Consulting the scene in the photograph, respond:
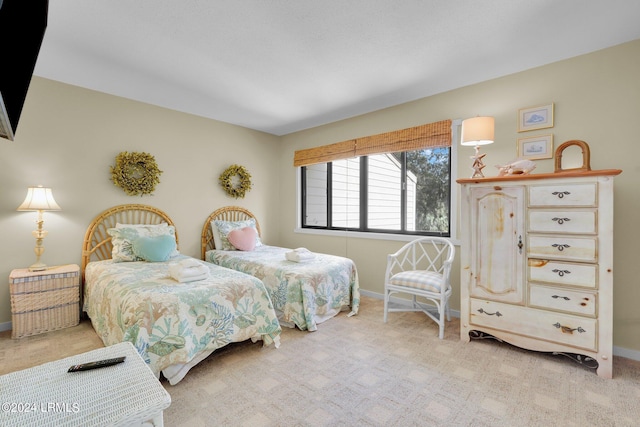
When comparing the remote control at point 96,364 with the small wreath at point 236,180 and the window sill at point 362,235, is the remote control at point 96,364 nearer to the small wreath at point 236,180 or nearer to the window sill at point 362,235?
the window sill at point 362,235

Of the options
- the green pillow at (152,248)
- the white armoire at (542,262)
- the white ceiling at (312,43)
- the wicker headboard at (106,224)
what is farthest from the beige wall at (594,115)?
the wicker headboard at (106,224)

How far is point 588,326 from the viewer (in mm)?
2080

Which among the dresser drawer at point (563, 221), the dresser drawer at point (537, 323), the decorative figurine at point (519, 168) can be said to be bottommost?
the dresser drawer at point (537, 323)

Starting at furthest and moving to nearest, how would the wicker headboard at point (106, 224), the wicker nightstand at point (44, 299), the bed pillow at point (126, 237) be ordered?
→ the wicker headboard at point (106, 224) → the bed pillow at point (126, 237) → the wicker nightstand at point (44, 299)

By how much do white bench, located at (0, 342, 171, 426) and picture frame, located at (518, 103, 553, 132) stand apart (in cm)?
332

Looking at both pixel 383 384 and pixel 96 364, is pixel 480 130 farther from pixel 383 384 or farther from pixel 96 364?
pixel 96 364

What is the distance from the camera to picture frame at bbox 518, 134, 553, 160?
Answer: 103 inches

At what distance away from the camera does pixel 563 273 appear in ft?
7.14

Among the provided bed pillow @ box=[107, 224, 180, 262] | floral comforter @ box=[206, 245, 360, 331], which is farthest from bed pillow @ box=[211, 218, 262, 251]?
bed pillow @ box=[107, 224, 180, 262]

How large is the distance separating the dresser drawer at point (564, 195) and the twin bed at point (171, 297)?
191cm

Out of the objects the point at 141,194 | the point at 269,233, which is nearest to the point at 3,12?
the point at 141,194

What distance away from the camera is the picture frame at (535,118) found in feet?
8.54

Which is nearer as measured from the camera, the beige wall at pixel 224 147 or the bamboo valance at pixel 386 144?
the beige wall at pixel 224 147

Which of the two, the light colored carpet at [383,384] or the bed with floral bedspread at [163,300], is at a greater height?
the bed with floral bedspread at [163,300]
